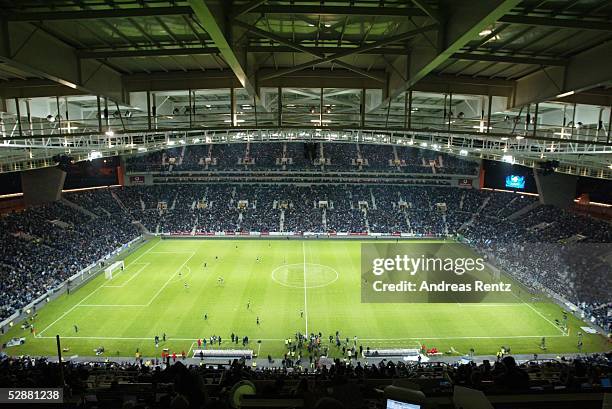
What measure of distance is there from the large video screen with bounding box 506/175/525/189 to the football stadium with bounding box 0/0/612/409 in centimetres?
22

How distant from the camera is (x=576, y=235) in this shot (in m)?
36.7

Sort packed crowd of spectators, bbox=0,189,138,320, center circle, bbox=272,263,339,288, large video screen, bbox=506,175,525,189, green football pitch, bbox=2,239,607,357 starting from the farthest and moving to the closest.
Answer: large video screen, bbox=506,175,525,189
center circle, bbox=272,263,339,288
packed crowd of spectators, bbox=0,189,138,320
green football pitch, bbox=2,239,607,357

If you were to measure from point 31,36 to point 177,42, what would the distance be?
2729mm

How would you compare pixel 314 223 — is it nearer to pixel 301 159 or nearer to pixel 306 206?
pixel 306 206

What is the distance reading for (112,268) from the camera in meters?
34.9

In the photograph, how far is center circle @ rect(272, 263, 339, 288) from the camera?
33094 mm

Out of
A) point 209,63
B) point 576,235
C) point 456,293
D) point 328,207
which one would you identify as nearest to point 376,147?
point 328,207

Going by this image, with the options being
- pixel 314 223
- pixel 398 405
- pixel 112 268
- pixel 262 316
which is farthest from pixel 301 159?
pixel 398 405

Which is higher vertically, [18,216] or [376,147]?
[376,147]

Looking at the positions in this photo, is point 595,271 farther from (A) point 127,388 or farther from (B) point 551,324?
(A) point 127,388

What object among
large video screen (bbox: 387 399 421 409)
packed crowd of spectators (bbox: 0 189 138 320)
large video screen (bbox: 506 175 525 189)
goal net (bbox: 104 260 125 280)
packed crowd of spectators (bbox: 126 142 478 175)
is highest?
packed crowd of spectators (bbox: 126 142 478 175)

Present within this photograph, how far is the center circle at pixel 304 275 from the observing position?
109 feet

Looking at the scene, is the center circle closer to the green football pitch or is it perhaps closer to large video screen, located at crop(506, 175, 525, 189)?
the green football pitch

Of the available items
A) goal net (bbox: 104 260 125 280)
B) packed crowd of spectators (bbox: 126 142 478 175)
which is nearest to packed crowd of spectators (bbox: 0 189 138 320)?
goal net (bbox: 104 260 125 280)
